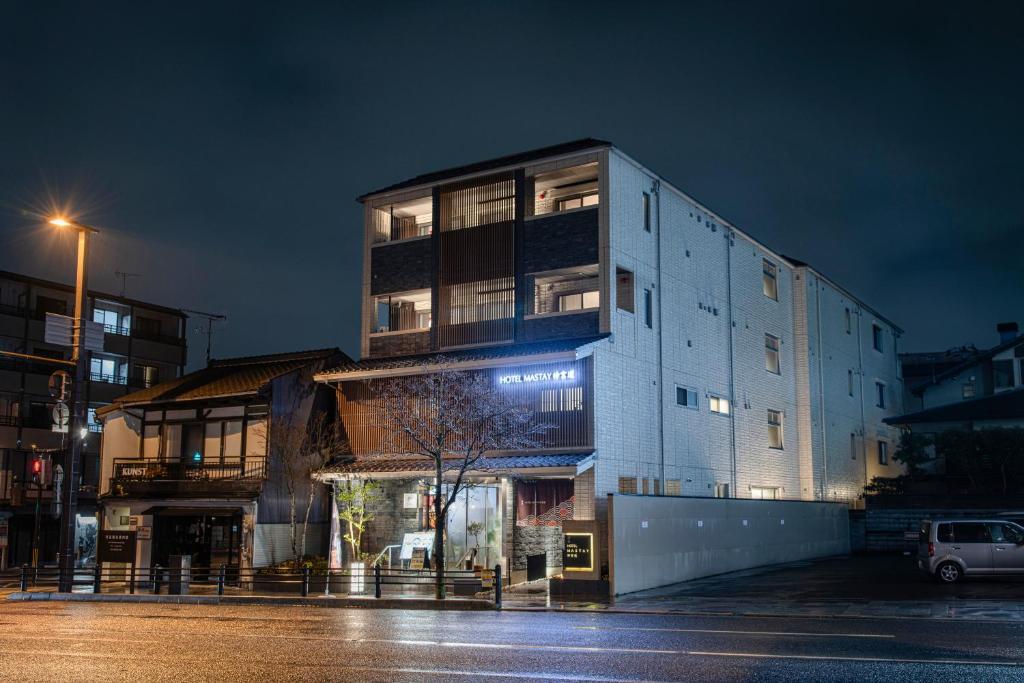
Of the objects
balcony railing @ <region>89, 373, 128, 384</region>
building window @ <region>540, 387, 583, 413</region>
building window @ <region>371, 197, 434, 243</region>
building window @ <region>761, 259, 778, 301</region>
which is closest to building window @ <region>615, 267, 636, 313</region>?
building window @ <region>540, 387, 583, 413</region>

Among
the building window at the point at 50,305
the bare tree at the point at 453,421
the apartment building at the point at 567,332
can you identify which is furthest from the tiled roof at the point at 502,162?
the building window at the point at 50,305

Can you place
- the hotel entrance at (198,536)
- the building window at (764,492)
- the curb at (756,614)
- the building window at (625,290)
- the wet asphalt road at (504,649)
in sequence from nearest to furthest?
the wet asphalt road at (504,649), the curb at (756,614), the building window at (625,290), the hotel entrance at (198,536), the building window at (764,492)

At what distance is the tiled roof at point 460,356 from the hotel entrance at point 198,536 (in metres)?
6.39

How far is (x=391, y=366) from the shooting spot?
31.8 meters

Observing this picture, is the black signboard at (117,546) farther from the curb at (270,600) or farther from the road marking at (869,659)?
the road marking at (869,659)

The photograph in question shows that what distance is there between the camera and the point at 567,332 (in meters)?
30.6

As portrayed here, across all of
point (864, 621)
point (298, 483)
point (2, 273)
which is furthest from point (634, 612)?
point (2, 273)

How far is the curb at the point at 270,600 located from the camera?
23.7m

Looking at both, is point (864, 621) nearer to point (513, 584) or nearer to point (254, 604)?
point (513, 584)

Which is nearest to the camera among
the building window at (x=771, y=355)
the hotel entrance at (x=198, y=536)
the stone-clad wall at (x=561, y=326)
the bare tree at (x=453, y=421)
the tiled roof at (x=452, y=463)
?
the tiled roof at (x=452, y=463)

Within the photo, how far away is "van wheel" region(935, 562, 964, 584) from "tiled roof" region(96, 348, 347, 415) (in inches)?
813

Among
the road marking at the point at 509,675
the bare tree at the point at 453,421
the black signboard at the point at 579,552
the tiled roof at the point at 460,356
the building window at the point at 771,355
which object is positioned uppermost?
the building window at the point at 771,355

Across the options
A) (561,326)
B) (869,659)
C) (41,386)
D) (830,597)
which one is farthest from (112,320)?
(869,659)

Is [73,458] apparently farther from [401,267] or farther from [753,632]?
[753,632]
